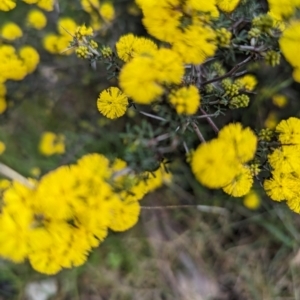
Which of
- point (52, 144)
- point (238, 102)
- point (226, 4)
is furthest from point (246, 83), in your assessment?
point (52, 144)

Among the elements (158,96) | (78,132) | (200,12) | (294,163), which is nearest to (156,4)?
(200,12)

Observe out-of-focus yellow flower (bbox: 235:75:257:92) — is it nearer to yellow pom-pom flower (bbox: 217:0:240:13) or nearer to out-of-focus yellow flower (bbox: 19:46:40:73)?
yellow pom-pom flower (bbox: 217:0:240:13)

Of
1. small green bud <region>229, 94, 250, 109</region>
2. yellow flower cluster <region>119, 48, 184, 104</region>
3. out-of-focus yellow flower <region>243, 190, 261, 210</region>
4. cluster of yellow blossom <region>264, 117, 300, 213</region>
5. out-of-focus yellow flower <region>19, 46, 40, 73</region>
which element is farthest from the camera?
out-of-focus yellow flower <region>243, 190, 261, 210</region>

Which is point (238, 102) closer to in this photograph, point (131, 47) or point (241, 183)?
point (241, 183)

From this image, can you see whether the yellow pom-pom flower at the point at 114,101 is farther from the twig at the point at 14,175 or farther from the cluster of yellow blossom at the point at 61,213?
the twig at the point at 14,175

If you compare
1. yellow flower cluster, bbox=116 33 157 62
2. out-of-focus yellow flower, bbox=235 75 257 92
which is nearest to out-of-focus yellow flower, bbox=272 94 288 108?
out-of-focus yellow flower, bbox=235 75 257 92

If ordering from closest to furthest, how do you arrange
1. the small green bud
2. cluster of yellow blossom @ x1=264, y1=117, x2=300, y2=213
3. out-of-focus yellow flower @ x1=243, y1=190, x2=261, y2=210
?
cluster of yellow blossom @ x1=264, y1=117, x2=300, y2=213, the small green bud, out-of-focus yellow flower @ x1=243, y1=190, x2=261, y2=210

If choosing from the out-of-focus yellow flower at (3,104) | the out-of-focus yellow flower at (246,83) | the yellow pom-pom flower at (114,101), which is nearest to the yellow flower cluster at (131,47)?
the yellow pom-pom flower at (114,101)
